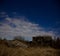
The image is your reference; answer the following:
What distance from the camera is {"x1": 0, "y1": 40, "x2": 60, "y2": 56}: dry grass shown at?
273cm

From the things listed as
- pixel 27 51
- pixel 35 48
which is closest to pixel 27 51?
pixel 27 51

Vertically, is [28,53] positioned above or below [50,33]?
below

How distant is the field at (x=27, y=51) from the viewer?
2.73 meters

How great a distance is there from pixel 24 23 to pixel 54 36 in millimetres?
630

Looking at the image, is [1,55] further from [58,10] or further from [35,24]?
[58,10]

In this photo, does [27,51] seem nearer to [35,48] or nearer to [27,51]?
[27,51]

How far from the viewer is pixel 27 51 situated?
2756mm

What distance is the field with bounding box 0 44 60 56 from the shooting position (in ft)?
8.95

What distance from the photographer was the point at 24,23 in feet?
9.59

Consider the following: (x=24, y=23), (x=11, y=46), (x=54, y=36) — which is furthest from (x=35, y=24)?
(x=11, y=46)

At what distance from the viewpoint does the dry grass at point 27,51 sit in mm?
2729

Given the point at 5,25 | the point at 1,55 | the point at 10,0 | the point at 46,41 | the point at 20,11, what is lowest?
the point at 1,55

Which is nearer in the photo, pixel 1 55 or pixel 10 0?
pixel 1 55

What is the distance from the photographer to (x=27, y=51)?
2.76 metres
